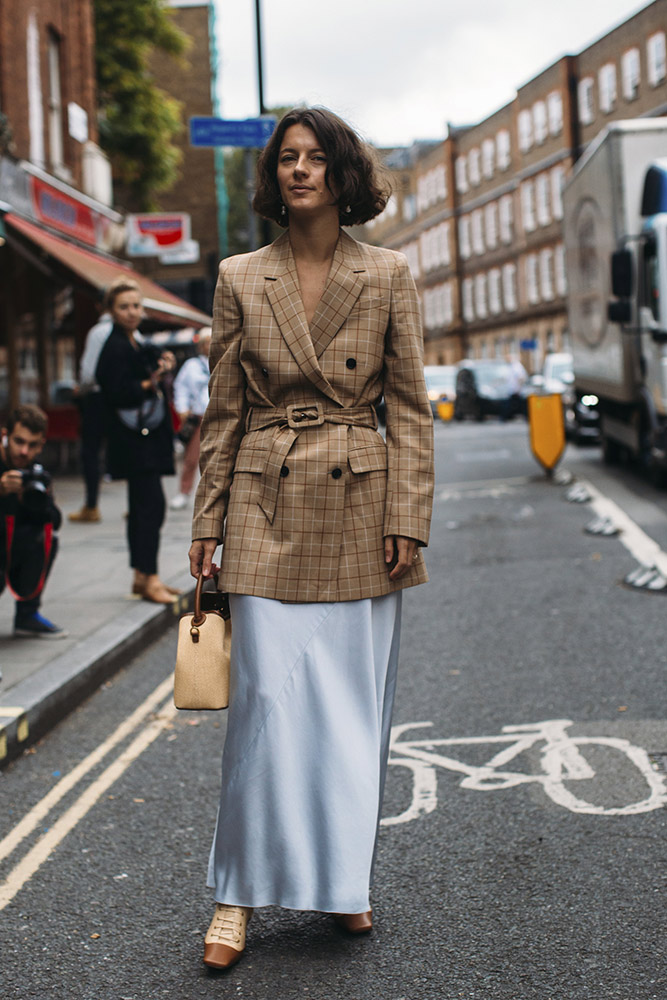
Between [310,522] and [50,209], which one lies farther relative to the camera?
[50,209]

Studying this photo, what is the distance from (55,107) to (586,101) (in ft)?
120

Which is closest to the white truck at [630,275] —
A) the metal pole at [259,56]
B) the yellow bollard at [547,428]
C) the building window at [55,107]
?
the yellow bollard at [547,428]

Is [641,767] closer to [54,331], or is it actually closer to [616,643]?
[616,643]

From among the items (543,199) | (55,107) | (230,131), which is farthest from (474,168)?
(230,131)

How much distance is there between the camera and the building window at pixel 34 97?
19.6m

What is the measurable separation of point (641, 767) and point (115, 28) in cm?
3008

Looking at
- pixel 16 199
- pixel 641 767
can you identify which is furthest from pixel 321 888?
pixel 16 199

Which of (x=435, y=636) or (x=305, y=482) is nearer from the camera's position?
(x=305, y=482)

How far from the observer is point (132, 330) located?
7570 mm

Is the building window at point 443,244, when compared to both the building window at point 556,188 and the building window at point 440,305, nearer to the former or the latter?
the building window at point 440,305

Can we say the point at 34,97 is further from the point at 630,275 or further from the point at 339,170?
the point at 339,170

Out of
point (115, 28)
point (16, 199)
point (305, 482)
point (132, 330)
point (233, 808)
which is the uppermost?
point (115, 28)

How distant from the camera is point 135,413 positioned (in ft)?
24.6

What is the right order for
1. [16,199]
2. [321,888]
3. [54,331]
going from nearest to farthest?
1. [321,888]
2. [16,199]
3. [54,331]
